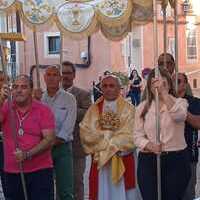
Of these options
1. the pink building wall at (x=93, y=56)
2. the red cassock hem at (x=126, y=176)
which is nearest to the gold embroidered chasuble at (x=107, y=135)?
the red cassock hem at (x=126, y=176)

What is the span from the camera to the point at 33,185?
18.4ft

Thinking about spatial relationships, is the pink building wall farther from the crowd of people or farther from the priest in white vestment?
the priest in white vestment

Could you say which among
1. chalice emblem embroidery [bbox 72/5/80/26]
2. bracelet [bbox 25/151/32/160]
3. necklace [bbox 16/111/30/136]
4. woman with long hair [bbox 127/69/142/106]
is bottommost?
woman with long hair [bbox 127/69/142/106]

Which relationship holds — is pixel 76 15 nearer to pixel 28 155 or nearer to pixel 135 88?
pixel 28 155

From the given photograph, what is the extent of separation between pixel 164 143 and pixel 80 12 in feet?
6.14

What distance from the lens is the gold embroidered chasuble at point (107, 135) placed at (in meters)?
6.24

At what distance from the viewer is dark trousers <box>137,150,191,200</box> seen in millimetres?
5438

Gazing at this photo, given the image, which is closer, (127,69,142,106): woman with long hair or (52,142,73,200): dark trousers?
(52,142,73,200): dark trousers

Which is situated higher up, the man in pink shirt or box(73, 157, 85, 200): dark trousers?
the man in pink shirt

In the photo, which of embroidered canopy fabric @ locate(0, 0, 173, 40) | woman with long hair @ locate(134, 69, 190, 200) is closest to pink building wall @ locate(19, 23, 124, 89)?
embroidered canopy fabric @ locate(0, 0, 173, 40)

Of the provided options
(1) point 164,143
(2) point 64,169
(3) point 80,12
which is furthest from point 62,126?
(1) point 164,143

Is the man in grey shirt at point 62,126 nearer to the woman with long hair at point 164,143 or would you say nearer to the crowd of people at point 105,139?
the crowd of people at point 105,139

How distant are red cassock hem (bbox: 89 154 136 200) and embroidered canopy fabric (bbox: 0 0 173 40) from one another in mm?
1370

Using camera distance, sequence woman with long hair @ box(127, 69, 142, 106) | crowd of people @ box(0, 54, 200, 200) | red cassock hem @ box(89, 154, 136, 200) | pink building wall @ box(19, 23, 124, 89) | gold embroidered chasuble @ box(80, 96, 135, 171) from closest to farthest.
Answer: crowd of people @ box(0, 54, 200, 200)
gold embroidered chasuble @ box(80, 96, 135, 171)
red cassock hem @ box(89, 154, 136, 200)
woman with long hair @ box(127, 69, 142, 106)
pink building wall @ box(19, 23, 124, 89)
